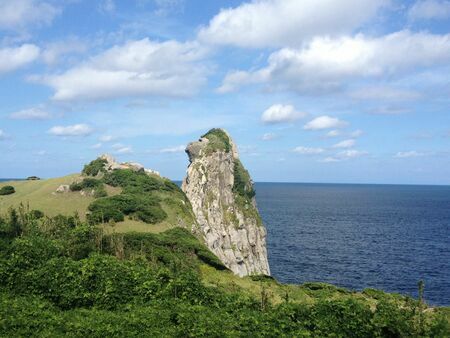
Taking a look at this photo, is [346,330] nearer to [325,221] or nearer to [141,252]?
[141,252]

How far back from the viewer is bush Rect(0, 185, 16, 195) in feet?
216

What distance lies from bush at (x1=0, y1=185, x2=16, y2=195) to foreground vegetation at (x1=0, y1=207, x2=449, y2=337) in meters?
31.3

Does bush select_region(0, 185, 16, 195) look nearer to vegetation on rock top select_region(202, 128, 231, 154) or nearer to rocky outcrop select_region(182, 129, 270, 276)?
rocky outcrop select_region(182, 129, 270, 276)

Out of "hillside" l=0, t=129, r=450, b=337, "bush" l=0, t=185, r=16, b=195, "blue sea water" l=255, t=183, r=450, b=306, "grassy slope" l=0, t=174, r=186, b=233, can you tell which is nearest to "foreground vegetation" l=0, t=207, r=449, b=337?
"hillside" l=0, t=129, r=450, b=337

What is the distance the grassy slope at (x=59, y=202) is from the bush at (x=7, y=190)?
0.72 m

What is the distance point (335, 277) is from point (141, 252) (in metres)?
52.2

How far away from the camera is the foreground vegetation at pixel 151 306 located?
20.9 meters

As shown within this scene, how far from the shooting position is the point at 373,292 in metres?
36.3

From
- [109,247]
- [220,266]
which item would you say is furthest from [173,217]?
[109,247]

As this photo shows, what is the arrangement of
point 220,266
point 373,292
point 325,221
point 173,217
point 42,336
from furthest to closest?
point 325,221
point 173,217
point 220,266
point 373,292
point 42,336

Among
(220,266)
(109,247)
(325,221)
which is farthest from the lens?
(325,221)

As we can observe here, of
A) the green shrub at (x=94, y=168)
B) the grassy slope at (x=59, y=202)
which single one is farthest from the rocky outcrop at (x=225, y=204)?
the green shrub at (x=94, y=168)

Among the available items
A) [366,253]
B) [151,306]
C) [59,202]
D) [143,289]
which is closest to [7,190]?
[59,202]

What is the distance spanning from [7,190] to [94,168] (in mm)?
14193
